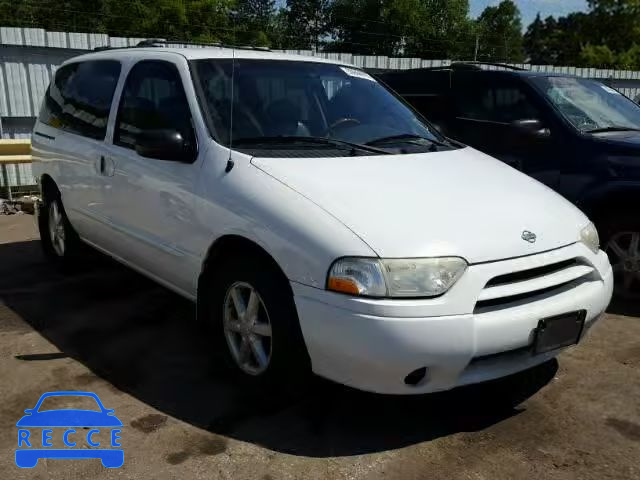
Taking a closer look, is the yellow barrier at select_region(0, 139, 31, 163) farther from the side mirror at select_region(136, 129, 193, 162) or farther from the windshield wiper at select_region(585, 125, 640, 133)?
the windshield wiper at select_region(585, 125, 640, 133)

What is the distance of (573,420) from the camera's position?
3104 mm

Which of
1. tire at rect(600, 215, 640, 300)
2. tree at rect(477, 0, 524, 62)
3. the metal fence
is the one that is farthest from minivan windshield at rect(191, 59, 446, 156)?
tree at rect(477, 0, 524, 62)

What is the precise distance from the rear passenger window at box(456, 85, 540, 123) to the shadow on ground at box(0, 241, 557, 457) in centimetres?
242

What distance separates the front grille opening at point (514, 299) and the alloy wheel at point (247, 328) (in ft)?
3.25

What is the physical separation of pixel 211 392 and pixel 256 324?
1.74ft

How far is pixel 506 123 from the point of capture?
533 cm

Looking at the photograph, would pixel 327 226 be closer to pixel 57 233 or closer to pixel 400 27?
pixel 57 233

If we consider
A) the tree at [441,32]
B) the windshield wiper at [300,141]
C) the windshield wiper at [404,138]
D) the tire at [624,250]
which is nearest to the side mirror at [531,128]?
the tire at [624,250]

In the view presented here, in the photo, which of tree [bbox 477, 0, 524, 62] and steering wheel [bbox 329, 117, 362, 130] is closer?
steering wheel [bbox 329, 117, 362, 130]

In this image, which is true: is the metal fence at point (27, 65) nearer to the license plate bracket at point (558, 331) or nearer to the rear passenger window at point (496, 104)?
the rear passenger window at point (496, 104)

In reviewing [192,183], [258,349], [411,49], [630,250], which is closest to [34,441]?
[258,349]

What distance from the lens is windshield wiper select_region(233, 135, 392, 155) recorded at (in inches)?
133

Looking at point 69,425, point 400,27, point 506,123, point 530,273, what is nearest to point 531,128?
point 506,123

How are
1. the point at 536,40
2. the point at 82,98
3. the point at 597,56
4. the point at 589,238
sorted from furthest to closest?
the point at 536,40 < the point at 597,56 < the point at 82,98 < the point at 589,238
